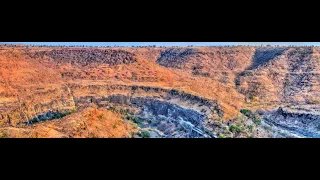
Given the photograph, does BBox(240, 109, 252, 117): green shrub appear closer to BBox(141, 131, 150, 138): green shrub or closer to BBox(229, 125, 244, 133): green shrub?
BBox(229, 125, 244, 133): green shrub

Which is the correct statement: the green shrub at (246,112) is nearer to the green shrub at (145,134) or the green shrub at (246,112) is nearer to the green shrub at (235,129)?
the green shrub at (235,129)

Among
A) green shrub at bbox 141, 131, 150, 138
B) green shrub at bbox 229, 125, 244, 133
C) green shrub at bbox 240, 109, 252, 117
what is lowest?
green shrub at bbox 141, 131, 150, 138

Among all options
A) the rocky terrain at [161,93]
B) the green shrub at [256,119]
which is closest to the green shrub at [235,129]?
the rocky terrain at [161,93]

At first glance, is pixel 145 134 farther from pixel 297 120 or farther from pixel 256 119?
pixel 297 120

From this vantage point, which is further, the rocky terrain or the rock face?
the rock face

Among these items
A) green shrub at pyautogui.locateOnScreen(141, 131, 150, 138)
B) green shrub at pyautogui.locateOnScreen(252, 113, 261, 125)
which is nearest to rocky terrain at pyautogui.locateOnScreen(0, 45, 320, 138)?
green shrub at pyautogui.locateOnScreen(141, 131, 150, 138)

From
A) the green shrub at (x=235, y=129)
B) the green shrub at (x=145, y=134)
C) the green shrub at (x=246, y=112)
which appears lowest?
the green shrub at (x=145, y=134)

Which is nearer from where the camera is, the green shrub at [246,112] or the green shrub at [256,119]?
the green shrub at [256,119]

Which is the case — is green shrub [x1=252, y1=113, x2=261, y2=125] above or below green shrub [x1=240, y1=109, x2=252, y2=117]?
below
